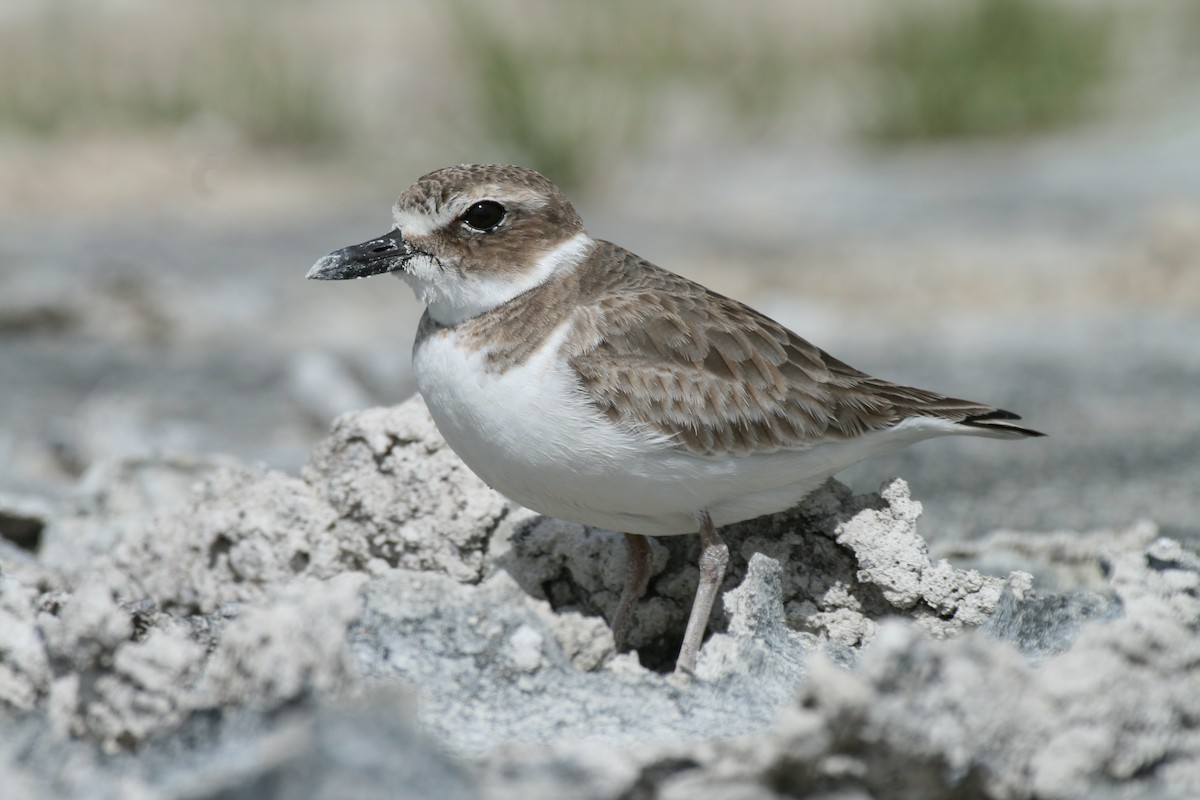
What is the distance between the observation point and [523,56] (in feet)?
45.1

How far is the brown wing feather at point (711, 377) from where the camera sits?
378cm

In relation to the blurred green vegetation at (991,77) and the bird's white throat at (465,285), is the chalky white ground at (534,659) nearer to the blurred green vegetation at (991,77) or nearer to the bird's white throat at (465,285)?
the bird's white throat at (465,285)

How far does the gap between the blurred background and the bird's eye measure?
2110 millimetres

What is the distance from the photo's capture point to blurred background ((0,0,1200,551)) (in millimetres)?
6863

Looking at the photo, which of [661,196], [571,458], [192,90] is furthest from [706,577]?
[192,90]

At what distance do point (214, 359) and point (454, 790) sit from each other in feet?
20.3

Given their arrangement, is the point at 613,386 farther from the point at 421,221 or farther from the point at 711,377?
the point at 421,221

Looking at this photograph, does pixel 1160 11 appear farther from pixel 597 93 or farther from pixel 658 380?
pixel 658 380

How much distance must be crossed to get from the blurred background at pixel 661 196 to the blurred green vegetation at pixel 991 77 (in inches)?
1.2

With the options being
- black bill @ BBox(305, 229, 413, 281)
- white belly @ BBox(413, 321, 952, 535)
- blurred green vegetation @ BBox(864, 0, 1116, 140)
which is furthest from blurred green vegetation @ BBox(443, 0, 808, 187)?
white belly @ BBox(413, 321, 952, 535)

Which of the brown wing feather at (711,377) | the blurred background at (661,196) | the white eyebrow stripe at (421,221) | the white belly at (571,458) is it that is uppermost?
the blurred background at (661,196)

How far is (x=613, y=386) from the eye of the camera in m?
3.75

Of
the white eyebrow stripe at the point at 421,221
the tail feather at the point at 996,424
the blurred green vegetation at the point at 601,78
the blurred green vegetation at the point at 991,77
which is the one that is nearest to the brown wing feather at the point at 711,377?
the tail feather at the point at 996,424

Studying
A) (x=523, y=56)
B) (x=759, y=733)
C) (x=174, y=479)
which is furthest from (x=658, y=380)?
(x=523, y=56)
